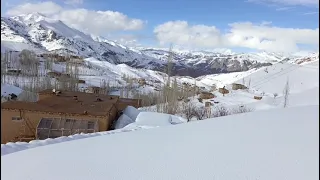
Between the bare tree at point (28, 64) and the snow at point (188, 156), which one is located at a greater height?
the bare tree at point (28, 64)

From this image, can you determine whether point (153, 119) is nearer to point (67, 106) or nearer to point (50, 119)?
point (67, 106)

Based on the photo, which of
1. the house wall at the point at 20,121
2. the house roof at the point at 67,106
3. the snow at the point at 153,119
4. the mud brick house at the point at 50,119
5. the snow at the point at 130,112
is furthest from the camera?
the snow at the point at 130,112

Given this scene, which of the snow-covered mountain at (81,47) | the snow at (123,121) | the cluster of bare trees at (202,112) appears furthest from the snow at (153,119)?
the snow-covered mountain at (81,47)

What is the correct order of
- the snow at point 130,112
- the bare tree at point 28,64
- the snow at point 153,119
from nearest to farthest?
the snow at point 153,119 < the snow at point 130,112 < the bare tree at point 28,64

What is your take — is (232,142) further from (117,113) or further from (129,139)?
(117,113)

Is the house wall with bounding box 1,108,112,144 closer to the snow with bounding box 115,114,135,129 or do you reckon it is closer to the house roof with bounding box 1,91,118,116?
the house roof with bounding box 1,91,118,116

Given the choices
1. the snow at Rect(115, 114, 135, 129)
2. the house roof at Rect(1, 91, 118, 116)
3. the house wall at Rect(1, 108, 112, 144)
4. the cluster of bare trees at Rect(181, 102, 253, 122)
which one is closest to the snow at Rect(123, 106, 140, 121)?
the snow at Rect(115, 114, 135, 129)

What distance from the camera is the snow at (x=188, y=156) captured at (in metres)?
2.98

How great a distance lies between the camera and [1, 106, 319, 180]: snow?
9.78 ft

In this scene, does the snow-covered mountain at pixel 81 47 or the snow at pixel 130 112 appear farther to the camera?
the snow-covered mountain at pixel 81 47

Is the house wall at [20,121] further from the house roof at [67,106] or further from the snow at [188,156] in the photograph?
the snow at [188,156]

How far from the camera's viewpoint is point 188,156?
361 cm

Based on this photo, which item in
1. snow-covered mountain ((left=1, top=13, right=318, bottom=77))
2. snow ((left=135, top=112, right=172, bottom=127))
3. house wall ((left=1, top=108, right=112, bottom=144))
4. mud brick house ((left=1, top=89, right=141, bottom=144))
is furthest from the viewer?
snow-covered mountain ((left=1, top=13, right=318, bottom=77))

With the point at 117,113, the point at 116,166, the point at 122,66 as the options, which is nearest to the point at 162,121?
the point at 117,113
